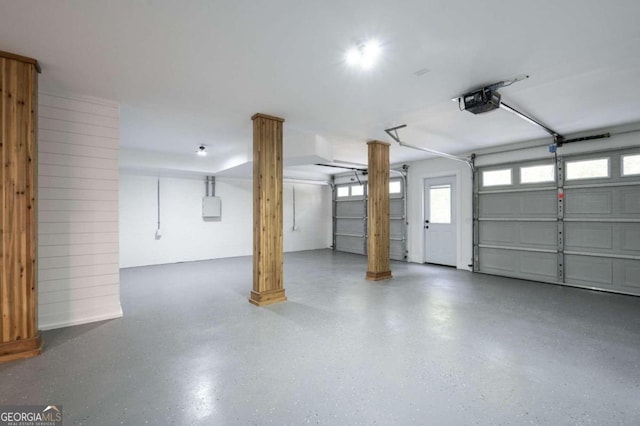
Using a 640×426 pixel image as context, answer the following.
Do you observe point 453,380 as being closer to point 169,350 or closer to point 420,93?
point 169,350

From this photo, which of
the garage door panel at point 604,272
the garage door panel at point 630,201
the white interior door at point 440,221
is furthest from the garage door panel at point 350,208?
the garage door panel at point 630,201

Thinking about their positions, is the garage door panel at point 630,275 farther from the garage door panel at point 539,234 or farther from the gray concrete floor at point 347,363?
the garage door panel at point 539,234

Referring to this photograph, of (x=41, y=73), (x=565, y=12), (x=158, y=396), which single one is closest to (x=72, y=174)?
(x=41, y=73)

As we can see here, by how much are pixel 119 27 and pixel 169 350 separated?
2743mm

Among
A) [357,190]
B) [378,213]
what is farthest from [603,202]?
[357,190]

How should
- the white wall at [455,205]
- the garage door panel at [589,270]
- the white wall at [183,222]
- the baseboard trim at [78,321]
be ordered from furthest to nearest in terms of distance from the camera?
the white wall at [183,222], the white wall at [455,205], the garage door panel at [589,270], the baseboard trim at [78,321]

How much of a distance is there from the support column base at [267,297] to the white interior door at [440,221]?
4.57m

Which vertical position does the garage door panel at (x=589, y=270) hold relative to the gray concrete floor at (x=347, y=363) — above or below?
above

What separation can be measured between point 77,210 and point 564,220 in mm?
7433

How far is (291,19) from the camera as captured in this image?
2119 millimetres

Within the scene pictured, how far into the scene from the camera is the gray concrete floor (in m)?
1.90

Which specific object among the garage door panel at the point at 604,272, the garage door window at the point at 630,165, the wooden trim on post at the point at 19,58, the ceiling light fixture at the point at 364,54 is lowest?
the garage door panel at the point at 604,272

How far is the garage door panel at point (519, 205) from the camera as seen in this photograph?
17.8 ft

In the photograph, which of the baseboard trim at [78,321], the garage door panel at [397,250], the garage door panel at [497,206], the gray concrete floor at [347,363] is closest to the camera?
the gray concrete floor at [347,363]
